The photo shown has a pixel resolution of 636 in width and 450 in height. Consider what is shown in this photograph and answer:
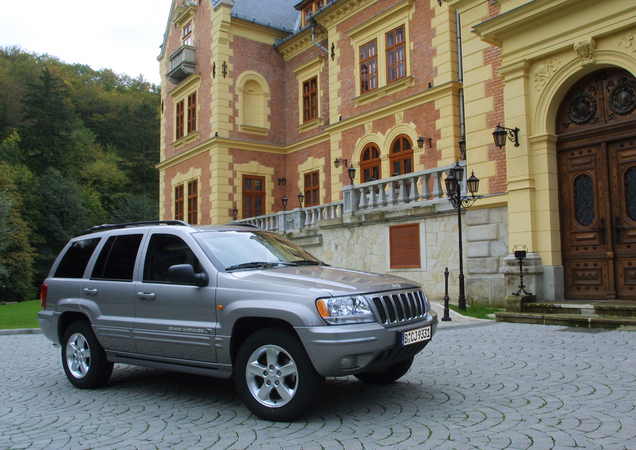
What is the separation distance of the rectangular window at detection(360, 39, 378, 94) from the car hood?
16874 mm

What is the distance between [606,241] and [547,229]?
3.80 ft

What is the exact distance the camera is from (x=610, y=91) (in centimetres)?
1105

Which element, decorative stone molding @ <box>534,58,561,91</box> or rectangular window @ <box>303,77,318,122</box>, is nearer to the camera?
decorative stone molding @ <box>534,58,561,91</box>

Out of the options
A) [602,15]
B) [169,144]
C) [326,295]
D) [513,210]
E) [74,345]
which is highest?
[169,144]

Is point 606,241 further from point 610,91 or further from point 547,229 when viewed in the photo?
point 610,91

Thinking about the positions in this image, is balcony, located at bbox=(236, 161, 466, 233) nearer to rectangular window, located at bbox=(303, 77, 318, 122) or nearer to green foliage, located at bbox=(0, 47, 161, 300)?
rectangular window, located at bbox=(303, 77, 318, 122)

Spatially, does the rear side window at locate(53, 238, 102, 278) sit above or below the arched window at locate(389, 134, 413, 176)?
below

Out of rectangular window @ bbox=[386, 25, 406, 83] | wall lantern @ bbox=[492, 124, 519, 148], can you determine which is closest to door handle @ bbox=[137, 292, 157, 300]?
wall lantern @ bbox=[492, 124, 519, 148]

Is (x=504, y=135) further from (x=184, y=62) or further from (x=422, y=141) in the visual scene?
(x=184, y=62)

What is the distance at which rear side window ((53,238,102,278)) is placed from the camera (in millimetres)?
6617

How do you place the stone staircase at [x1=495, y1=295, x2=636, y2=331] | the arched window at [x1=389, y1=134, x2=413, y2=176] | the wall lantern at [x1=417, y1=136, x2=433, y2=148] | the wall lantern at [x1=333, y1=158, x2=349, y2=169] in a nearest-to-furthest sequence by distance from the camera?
the stone staircase at [x1=495, y1=295, x2=636, y2=331]
the wall lantern at [x1=417, y1=136, x2=433, y2=148]
the arched window at [x1=389, y1=134, x2=413, y2=176]
the wall lantern at [x1=333, y1=158, x2=349, y2=169]

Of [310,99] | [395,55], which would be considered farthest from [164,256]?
[310,99]

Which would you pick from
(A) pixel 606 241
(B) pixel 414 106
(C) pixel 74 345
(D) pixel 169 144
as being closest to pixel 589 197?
(A) pixel 606 241

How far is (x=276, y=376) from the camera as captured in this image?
4.55 metres
